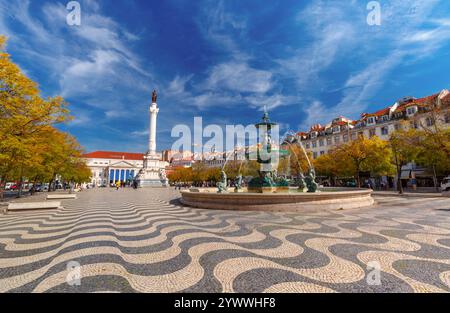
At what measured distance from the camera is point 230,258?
445 cm

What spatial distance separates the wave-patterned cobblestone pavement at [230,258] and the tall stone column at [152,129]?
65.1 metres

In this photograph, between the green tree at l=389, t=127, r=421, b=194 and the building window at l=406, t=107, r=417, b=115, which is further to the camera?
the building window at l=406, t=107, r=417, b=115

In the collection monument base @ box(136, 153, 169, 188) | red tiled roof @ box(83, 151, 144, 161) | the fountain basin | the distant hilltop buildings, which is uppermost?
red tiled roof @ box(83, 151, 144, 161)

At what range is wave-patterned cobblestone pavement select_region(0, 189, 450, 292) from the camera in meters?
3.28

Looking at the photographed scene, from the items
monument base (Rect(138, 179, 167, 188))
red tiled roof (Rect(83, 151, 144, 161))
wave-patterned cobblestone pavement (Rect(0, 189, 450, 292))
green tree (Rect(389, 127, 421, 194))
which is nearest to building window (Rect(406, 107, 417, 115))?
green tree (Rect(389, 127, 421, 194))

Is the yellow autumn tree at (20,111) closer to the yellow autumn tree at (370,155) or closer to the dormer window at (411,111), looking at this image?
the yellow autumn tree at (370,155)

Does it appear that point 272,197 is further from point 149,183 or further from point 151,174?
point 151,174

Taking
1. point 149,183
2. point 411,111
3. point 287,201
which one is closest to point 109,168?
point 149,183

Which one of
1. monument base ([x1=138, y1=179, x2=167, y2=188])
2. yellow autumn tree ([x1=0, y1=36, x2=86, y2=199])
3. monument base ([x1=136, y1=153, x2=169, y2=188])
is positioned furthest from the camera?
monument base ([x1=136, y1=153, x2=169, y2=188])

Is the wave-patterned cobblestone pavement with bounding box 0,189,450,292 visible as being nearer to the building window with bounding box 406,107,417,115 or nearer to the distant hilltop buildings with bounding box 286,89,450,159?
the distant hilltop buildings with bounding box 286,89,450,159

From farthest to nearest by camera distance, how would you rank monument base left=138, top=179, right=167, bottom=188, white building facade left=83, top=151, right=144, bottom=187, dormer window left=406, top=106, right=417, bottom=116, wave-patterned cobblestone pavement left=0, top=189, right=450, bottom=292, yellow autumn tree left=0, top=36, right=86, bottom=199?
white building facade left=83, top=151, right=144, bottom=187 < monument base left=138, top=179, right=167, bottom=188 < dormer window left=406, top=106, right=417, bottom=116 < yellow autumn tree left=0, top=36, right=86, bottom=199 < wave-patterned cobblestone pavement left=0, top=189, right=450, bottom=292

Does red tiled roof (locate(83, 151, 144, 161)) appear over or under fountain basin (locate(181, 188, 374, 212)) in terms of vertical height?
over

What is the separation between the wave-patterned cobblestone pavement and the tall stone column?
6513cm

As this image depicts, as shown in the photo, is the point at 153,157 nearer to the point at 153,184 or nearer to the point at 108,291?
the point at 153,184
